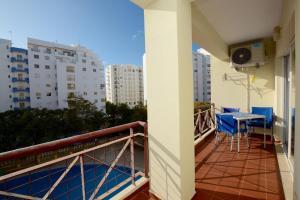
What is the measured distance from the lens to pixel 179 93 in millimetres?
1742

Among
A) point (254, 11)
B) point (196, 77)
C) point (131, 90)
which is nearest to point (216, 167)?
point (254, 11)

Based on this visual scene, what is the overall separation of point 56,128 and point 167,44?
2165cm

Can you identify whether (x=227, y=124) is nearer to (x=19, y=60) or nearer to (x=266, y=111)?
(x=266, y=111)

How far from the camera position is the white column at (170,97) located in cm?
175

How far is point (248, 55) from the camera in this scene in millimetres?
4551

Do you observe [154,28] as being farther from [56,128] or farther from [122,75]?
[122,75]

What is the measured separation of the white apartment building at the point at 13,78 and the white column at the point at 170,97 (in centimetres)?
3228

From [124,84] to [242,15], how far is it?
192 feet

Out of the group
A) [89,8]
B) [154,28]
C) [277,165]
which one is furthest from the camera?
[89,8]

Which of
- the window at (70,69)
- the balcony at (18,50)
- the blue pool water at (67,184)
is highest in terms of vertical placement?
the balcony at (18,50)

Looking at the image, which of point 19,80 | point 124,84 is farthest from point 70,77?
point 124,84

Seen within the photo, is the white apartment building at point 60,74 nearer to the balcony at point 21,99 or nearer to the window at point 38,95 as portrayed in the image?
the window at point 38,95

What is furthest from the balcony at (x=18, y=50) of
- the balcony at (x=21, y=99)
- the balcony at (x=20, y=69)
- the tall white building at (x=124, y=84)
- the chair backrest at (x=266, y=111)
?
the chair backrest at (x=266, y=111)

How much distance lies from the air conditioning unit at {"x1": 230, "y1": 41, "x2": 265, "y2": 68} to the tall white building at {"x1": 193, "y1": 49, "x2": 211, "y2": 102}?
40.8 metres
